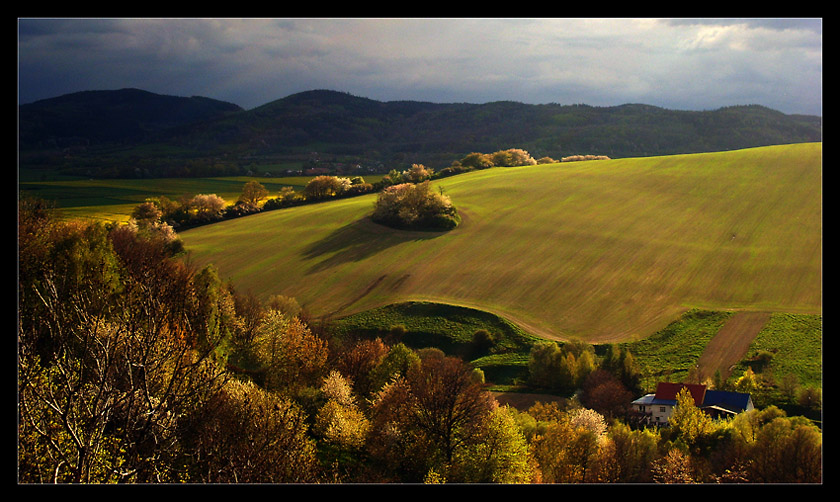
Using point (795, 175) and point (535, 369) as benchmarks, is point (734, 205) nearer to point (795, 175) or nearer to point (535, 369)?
point (795, 175)

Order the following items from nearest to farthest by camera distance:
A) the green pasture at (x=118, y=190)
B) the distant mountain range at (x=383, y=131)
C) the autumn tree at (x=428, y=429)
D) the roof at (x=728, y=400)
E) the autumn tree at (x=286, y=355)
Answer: the autumn tree at (x=428, y=429)
the autumn tree at (x=286, y=355)
the roof at (x=728, y=400)
the green pasture at (x=118, y=190)
the distant mountain range at (x=383, y=131)

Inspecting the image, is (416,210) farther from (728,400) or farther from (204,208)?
(728,400)

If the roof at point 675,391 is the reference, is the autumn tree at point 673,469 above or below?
above

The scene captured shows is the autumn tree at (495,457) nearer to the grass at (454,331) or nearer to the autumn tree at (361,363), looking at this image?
the autumn tree at (361,363)

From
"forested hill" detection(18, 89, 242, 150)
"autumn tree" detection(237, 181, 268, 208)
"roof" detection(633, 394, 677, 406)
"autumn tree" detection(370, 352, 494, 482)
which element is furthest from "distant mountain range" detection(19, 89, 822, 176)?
"autumn tree" detection(370, 352, 494, 482)

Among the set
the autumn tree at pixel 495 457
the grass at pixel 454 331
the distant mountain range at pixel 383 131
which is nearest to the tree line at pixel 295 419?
the autumn tree at pixel 495 457
